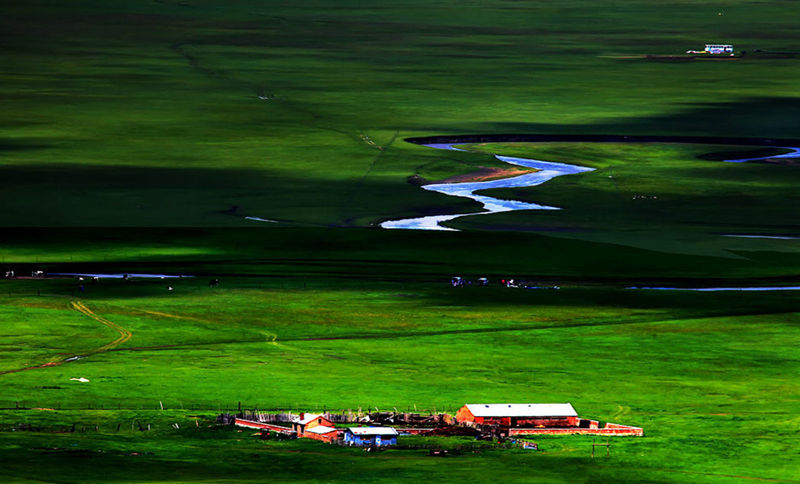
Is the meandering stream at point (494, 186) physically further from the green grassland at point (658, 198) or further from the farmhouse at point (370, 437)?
the farmhouse at point (370, 437)

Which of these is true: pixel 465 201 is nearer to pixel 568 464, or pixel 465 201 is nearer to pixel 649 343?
pixel 649 343

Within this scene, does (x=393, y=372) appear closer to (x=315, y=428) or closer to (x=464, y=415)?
(x=464, y=415)

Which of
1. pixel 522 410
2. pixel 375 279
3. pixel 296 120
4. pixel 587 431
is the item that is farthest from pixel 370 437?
pixel 296 120

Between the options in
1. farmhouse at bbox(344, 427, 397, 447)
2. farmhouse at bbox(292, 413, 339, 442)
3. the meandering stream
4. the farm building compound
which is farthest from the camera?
the meandering stream

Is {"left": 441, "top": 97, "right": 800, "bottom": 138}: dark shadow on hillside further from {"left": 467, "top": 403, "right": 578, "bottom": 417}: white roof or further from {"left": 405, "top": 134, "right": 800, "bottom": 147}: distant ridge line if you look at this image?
{"left": 467, "top": 403, "right": 578, "bottom": 417}: white roof

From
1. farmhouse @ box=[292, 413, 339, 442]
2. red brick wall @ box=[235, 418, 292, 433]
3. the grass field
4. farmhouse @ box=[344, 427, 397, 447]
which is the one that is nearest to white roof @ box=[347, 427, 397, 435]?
farmhouse @ box=[344, 427, 397, 447]

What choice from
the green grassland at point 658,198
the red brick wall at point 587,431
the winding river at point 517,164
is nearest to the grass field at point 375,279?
the green grassland at point 658,198
